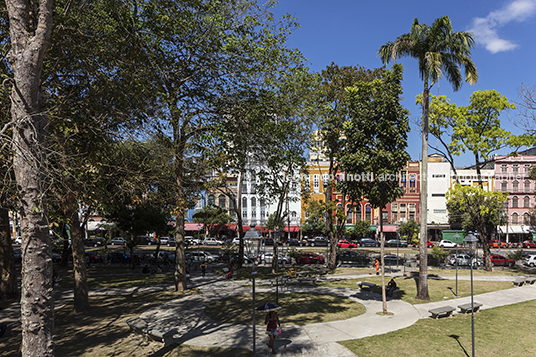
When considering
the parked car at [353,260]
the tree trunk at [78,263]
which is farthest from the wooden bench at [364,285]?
the tree trunk at [78,263]

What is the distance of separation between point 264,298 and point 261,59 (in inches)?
471

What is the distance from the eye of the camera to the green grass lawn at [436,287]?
18.2m

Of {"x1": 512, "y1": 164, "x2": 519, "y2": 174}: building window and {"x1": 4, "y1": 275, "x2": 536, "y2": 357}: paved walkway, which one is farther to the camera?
{"x1": 512, "y1": 164, "x2": 519, "y2": 174}: building window

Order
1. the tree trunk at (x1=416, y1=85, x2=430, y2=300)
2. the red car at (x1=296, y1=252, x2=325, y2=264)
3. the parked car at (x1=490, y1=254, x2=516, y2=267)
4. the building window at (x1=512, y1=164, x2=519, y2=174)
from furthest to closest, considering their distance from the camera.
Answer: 1. the building window at (x1=512, y1=164, x2=519, y2=174)
2. the red car at (x1=296, y1=252, x2=325, y2=264)
3. the parked car at (x1=490, y1=254, x2=516, y2=267)
4. the tree trunk at (x1=416, y1=85, x2=430, y2=300)

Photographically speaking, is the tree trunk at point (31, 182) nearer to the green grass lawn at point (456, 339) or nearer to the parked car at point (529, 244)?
the green grass lawn at point (456, 339)

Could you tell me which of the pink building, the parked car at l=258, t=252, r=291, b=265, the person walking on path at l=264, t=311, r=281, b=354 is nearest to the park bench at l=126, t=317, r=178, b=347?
the person walking on path at l=264, t=311, r=281, b=354

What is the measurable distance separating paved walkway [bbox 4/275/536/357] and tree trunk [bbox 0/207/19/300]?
2002 millimetres

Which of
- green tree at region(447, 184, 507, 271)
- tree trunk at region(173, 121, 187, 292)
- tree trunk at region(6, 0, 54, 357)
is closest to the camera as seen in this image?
tree trunk at region(6, 0, 54, 357)

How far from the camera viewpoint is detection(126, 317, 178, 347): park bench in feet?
36.3

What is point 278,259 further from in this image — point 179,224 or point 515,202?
point 515,202

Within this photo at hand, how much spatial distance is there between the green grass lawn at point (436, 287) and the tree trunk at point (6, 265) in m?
17.7

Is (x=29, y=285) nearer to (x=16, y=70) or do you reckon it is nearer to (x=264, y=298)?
(x=16, y=70)

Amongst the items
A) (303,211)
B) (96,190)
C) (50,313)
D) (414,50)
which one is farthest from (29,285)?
(303,211)

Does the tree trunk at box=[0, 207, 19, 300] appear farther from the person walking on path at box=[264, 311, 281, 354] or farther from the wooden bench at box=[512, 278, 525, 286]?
the wooden bench at box=[512, 278, 525, 286]
